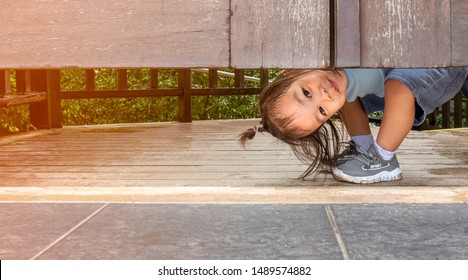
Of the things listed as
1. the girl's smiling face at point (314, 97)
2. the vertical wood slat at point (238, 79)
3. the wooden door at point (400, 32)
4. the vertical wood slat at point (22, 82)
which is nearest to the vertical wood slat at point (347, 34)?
the wooden door at point (400, 32)

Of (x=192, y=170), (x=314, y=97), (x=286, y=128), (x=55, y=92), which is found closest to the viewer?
(x=314, y=97)

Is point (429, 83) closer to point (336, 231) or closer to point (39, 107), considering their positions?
point (336, 231)

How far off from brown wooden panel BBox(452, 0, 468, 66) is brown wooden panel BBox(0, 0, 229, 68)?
2.08 feet

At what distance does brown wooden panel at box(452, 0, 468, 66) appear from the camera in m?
2.00

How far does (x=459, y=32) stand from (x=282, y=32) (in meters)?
0.50

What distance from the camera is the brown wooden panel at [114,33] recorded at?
6.55 ft

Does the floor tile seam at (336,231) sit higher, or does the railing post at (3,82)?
the railing post at (3,82)

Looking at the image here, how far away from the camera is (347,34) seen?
1.98 metres

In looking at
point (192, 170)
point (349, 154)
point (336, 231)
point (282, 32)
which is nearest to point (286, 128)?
point (349, 154)

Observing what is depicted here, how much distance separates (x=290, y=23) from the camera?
1.98 metres

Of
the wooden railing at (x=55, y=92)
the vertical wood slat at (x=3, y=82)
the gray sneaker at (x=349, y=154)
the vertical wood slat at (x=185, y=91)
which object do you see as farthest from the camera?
the vertical wood slat at (x=185, y=91)

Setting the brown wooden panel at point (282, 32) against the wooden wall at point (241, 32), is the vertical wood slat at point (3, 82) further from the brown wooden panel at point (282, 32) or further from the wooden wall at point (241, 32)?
the brown wooden panel at point (282, 32)
